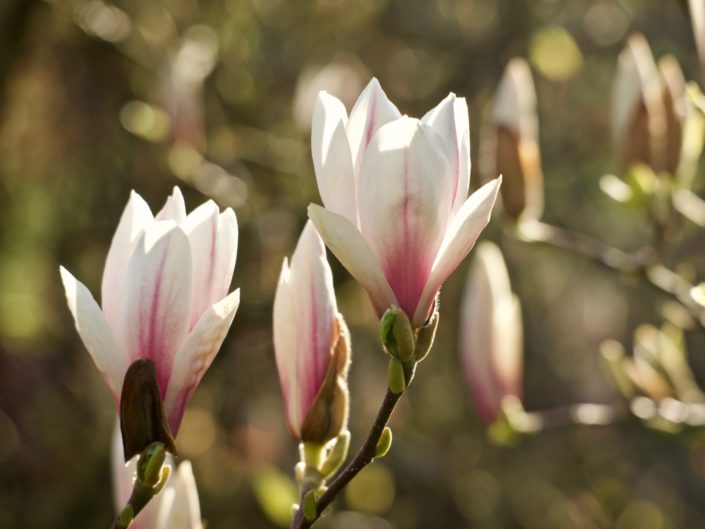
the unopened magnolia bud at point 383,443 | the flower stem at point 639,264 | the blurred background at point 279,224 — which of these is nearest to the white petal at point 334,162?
the unopened magnolia bud at point 383,443

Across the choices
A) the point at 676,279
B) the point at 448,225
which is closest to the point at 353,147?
the point at 448,225

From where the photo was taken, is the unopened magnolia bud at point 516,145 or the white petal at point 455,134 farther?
the unopened magnolia bud at point 516,145

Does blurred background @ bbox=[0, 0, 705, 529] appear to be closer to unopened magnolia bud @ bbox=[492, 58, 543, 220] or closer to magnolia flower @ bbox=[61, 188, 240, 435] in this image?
unopened magnolia bud @ bbox=[492, 58, 543, 220]

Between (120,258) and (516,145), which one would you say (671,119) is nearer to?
(516,145)

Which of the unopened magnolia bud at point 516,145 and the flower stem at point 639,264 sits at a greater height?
the unopened magnolia bud at point 516,145

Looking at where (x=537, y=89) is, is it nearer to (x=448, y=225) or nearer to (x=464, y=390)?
(x=464, y=390)

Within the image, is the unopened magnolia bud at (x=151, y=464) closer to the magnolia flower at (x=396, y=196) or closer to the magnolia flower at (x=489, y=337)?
the magnolia flower at (x=396, y=196)
